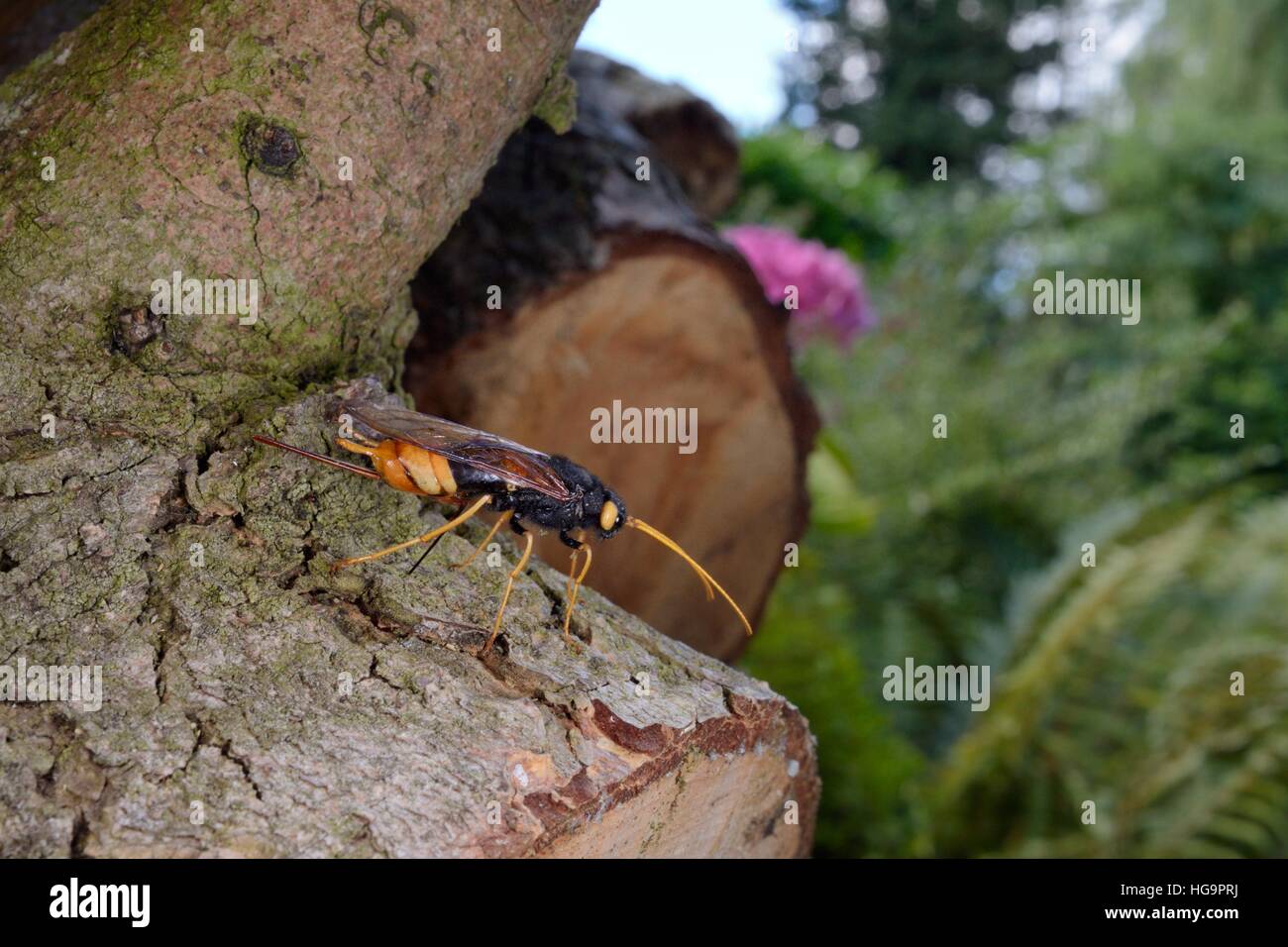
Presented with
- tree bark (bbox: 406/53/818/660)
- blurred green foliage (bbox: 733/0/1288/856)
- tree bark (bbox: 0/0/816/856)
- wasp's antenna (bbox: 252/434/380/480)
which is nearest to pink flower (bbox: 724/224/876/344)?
blurred green foliage (bbox: 733/0/1288/856)

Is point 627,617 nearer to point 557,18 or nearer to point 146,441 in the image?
point 146,441

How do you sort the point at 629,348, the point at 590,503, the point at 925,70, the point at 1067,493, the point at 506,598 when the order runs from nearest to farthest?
the point at 506,598
the point at 590,503
the point at 629,348
the point at 1067,493
the point at 925,70

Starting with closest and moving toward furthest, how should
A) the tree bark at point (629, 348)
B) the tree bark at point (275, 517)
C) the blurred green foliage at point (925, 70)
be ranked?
the tree bark at point (275, 517)
the tree bark at point (629, 348)
the blurred green foliage at point (925, 70)

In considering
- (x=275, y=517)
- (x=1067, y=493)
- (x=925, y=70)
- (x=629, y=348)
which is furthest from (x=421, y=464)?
(x=925, y=70)

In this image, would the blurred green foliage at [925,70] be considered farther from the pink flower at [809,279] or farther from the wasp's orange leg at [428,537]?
the wasp's orange leg at [428,537]

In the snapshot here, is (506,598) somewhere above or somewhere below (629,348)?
below

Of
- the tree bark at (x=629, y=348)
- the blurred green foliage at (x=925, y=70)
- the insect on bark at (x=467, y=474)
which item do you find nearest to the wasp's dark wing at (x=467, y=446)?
the insect on bark at (x=467, y=474)

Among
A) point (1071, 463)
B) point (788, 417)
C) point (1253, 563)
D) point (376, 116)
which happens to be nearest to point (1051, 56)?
point (1071, 463)

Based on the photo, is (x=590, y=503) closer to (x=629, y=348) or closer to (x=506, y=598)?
(x=506, y=598)
